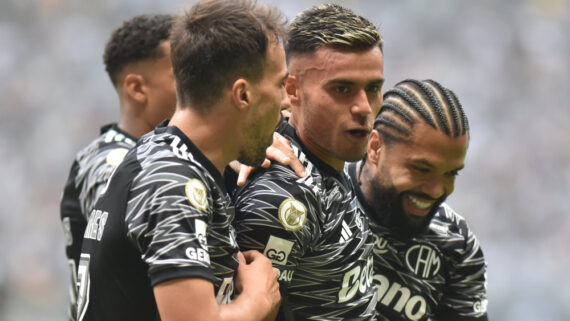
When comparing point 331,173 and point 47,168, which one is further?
point 47,168

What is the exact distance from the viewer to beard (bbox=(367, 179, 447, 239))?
119 inches

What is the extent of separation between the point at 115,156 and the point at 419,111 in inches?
54.8

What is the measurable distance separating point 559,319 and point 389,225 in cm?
394

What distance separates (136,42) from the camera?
384 centimetres

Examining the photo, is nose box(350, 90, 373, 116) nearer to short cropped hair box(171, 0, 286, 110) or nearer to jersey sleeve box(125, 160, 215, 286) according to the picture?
short cropped hair box(171, 0, 286, 110)

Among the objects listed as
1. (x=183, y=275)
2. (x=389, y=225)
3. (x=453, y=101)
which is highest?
(x=453, y=101)

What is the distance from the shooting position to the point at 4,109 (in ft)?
21.6

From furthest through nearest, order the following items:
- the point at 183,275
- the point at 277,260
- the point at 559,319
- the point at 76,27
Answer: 1. the point at 76,27
2. the point at 559,319
3. the point at 277,260
4. the point at 183,275

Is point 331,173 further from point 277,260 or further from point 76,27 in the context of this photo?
point 76,27

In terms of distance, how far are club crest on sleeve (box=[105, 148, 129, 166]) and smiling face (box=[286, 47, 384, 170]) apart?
1.16 metres

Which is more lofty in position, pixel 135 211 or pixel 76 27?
pixel 76 27

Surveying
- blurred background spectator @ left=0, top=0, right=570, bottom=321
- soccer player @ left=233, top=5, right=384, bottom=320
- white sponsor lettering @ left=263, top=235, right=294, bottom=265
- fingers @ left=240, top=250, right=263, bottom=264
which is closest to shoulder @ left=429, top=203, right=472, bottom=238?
soccer player @ left=233, top=5, right=384, bottom=320

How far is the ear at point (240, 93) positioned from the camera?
6.40 ft

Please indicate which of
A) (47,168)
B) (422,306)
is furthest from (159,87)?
(47,168)
